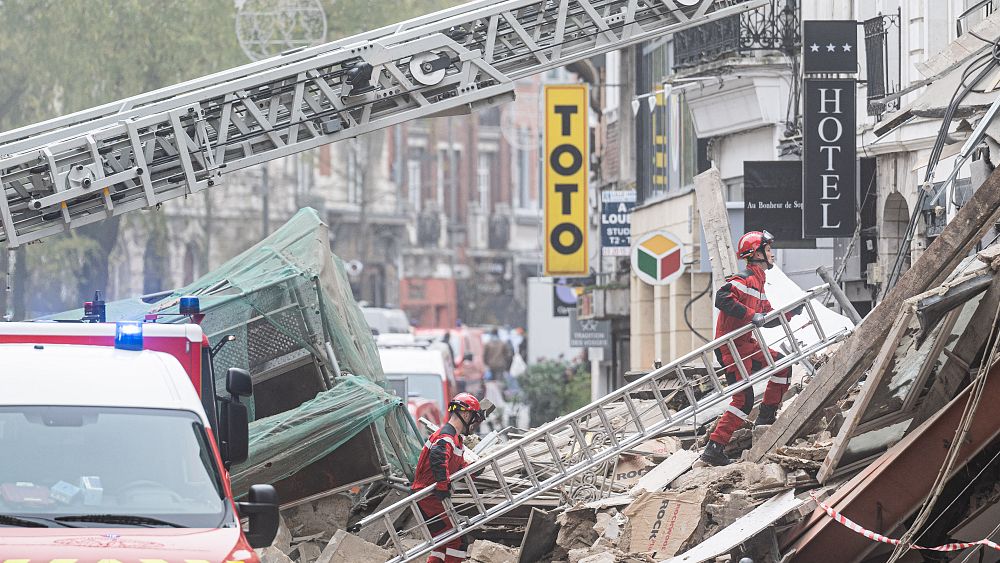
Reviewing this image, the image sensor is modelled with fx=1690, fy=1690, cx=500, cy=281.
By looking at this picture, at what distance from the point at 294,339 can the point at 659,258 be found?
8.22 meters

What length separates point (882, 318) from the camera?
1038 cm

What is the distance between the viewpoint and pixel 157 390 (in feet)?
26.3

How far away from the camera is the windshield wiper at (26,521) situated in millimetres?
7211

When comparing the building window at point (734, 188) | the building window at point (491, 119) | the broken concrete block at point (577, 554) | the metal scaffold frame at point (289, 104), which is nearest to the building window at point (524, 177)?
the building window at point (491, 119)

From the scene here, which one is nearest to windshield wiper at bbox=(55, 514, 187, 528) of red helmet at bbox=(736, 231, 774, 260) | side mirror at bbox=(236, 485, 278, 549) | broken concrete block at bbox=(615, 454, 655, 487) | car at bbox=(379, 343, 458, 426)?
side mirror at bbox=(236, 485, 278, 549)

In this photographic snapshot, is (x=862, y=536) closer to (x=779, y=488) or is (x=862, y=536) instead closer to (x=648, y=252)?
(x=779, y=488)

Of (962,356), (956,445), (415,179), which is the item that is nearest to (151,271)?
(415,179)

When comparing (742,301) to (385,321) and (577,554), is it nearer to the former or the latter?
(577,554)

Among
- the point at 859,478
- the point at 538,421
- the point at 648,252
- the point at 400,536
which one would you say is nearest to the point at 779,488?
the point at 859,478

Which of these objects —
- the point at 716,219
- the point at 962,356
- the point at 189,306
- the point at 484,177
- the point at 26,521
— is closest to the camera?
the point at 26,521

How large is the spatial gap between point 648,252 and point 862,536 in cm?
1189

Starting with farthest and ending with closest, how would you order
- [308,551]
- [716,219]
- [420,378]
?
1. [420,378]
2. [716,219]
3. [308,551]

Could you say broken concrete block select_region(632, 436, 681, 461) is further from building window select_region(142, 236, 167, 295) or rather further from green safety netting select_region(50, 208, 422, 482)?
building window select_region(142, 236, 167, 295)

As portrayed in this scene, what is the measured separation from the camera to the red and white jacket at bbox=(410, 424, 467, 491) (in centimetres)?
1193
